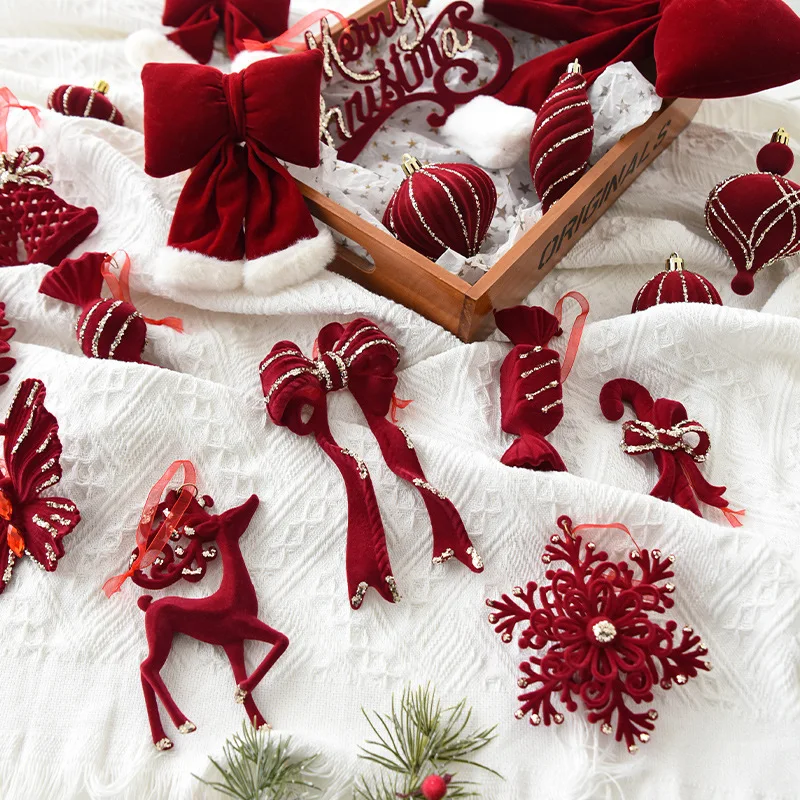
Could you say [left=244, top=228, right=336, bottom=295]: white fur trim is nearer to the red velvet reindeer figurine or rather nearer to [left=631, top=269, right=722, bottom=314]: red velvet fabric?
the red velvet reindeer figurine

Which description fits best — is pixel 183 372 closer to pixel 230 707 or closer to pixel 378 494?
pixel 378 494

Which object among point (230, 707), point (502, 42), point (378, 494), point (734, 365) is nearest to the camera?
point (230, 707)

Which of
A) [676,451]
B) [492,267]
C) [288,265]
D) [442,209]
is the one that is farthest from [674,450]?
[288,265]

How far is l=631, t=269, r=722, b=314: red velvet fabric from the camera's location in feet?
3.14

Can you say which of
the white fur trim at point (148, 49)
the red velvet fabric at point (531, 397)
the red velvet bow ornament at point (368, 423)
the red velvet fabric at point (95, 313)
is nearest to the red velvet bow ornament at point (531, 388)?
the red velvet fabric at point (531, 397)

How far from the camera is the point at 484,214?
961 mm

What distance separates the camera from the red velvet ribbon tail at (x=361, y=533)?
0.75 meters

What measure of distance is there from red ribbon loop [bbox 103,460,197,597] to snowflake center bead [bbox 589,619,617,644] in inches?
17.0

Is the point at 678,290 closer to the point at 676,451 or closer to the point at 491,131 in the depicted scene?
the point at 676,451

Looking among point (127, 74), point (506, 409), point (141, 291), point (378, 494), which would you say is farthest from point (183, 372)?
point (127, 74)

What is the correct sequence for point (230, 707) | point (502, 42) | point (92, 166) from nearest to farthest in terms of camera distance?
1. point (230, 707)
2. point (92, 166)
3. point (502, 42)

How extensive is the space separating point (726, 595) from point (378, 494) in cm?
38

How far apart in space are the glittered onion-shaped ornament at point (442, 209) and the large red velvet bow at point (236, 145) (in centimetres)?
12

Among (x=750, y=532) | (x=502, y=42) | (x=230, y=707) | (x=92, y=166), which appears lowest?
(x=230, y=707)
